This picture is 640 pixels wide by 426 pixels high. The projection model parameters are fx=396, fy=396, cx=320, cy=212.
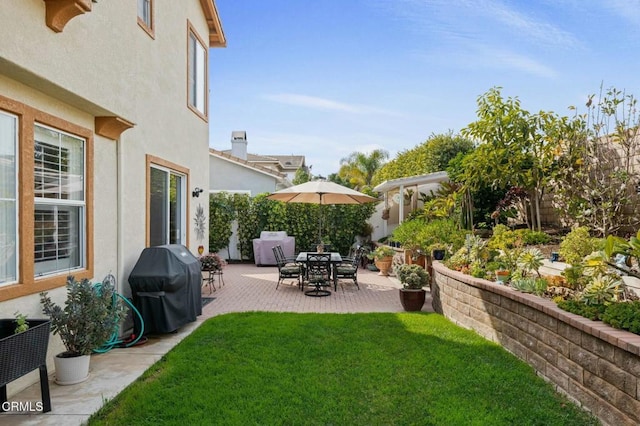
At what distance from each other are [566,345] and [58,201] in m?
6.08

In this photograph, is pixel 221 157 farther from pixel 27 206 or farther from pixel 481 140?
pixel 27 206

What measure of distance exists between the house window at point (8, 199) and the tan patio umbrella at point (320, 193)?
7.16 m

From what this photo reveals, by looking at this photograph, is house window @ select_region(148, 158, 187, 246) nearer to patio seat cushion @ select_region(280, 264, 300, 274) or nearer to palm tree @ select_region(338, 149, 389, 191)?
patio seat cushion @ select_region(280, 264, 300, 274)

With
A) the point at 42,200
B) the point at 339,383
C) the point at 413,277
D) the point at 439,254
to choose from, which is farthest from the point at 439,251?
the point at 42,200

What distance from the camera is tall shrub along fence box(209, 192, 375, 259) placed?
16.3 meters

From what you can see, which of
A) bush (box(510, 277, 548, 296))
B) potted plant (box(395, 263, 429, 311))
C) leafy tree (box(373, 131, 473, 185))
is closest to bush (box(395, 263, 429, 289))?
potted plant (box(395, 263, 429, 311))

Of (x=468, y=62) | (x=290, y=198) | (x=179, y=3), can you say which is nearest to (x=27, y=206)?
(x=179, y=3)

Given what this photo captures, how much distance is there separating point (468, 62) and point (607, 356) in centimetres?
1065

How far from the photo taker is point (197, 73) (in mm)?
10250

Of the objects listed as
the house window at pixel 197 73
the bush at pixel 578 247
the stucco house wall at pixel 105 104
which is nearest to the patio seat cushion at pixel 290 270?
the stucco house wall at pixel 105 104

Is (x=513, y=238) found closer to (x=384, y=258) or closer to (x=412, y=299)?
(x=412, y=299)

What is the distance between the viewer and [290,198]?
38.7 ft

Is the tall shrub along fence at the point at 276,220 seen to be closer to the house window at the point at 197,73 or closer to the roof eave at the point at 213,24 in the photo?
the house window at the point at 197,73

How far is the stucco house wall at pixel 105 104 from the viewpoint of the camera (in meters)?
4.04
